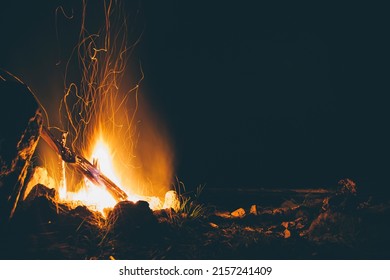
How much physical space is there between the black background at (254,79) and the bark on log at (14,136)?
3904mm

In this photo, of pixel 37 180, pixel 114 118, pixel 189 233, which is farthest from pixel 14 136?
pixel 114 118

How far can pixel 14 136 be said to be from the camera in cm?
506

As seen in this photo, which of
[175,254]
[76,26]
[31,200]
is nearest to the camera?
[175,254]

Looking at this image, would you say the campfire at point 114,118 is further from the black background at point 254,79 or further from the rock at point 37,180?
the rock at point 37,180

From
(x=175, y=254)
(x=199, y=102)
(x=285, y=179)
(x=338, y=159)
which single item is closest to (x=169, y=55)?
(x=199, y=102)

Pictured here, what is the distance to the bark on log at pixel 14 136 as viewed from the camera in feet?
16.5

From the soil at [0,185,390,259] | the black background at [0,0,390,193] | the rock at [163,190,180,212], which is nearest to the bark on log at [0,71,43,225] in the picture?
the soil at [0,185,390,259]

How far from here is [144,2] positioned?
29.0ft

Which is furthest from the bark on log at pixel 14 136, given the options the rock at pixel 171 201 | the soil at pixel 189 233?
the rock at pixel 171 201

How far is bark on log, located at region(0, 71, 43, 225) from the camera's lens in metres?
5.04

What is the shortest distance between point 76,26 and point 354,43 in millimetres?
6438

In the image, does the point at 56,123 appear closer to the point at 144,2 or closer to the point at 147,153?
the point at 147,153

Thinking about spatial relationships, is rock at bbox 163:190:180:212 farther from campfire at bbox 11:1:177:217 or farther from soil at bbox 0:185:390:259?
campfire at bbox 11:1:177:217

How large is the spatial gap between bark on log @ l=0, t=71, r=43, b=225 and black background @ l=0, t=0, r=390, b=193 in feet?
12.8
